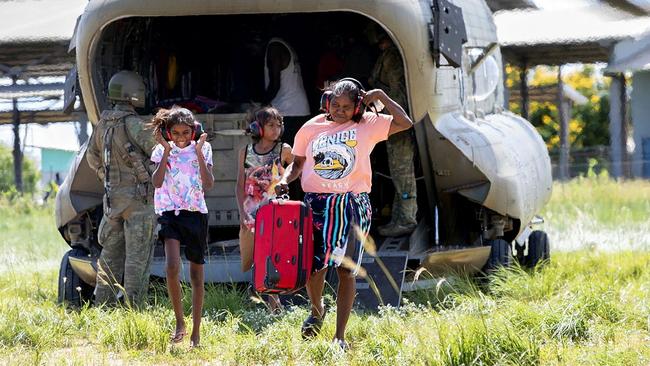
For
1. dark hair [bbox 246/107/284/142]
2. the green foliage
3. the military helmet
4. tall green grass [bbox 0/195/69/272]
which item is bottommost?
the green foliage

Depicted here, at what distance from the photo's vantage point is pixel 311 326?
27.3ft

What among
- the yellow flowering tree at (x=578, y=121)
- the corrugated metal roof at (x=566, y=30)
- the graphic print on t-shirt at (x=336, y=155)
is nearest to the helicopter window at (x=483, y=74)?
the graphic print on t-shirt at (x=336, y=155)

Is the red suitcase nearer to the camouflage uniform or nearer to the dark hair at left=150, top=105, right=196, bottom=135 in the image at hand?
the dark hair at left=150, top=105, right=196, bottom=135

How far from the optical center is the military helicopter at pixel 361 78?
1034 cm

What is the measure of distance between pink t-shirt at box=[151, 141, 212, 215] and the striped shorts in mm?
820

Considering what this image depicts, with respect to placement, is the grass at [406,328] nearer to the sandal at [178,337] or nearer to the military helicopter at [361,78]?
the sandal at [178,337]

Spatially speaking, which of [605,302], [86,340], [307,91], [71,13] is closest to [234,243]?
[307,91]

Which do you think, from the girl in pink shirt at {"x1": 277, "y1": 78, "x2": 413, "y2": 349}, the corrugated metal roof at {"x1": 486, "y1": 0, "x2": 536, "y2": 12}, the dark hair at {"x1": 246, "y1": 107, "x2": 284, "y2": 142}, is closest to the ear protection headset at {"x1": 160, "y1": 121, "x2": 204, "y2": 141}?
the girl in pink shirt at {"x1": 277, "y1": 78, "x2": 413, "y2": 349}

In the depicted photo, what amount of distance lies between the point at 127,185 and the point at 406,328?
2.81 m

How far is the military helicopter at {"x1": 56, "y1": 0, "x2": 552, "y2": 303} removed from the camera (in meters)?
10.3

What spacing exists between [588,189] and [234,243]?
12134 mm

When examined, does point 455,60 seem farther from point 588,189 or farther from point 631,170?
point 631,170

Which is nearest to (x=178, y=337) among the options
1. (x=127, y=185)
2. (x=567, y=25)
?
(x=127, y=185)

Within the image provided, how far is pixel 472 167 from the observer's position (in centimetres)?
1091
